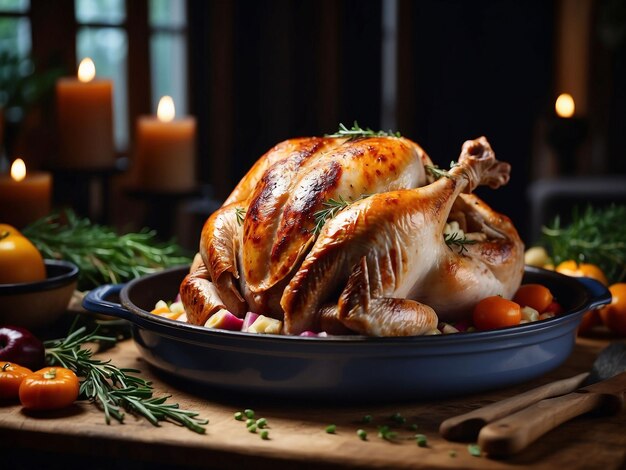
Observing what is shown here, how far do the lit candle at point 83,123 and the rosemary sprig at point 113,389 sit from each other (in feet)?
4.16

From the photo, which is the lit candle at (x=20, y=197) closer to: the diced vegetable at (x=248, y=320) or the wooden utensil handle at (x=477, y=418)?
the diced vegetable at (x=248, y=320)

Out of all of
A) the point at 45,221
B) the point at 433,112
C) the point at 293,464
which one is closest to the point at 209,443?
the point at 293,464

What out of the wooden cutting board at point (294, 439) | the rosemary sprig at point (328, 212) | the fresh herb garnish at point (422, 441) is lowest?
the wooden cutting board at point (294, 439)

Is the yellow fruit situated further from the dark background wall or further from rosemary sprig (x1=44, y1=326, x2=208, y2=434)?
the dark background wall

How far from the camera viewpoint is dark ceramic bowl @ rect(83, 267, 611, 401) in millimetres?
1517

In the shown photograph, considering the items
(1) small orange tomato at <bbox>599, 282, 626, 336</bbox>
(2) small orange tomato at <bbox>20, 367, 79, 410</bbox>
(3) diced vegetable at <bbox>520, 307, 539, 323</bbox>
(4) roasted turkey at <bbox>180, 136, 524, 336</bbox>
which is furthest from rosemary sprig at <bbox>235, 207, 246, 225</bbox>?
(1) small orange tomato at <bbox>599, 282, 626, 336</bbox>

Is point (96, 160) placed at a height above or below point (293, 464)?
above

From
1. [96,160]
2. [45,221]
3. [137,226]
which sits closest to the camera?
[45,221]

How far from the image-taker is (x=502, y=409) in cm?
146

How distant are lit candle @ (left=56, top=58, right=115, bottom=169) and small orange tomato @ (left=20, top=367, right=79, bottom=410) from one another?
1.64 metres

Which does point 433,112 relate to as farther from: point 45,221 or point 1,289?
point 1,289

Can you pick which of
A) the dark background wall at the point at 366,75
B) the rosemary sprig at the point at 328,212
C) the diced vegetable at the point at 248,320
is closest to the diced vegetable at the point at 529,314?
the rosemary sprig at the point at 328,212

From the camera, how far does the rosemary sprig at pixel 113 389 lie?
59.7 inches

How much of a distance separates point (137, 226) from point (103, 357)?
3255 millimetres
